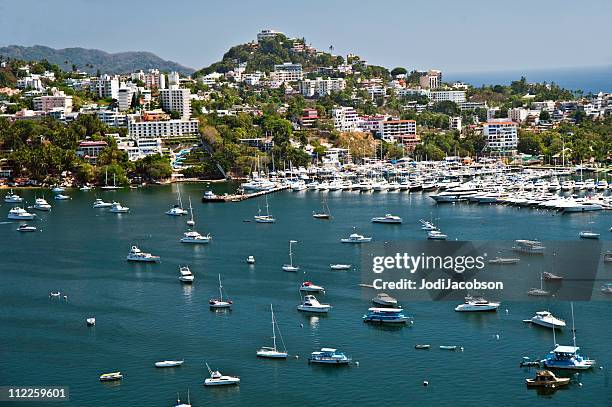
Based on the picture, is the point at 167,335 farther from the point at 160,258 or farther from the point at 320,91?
the point at 320,91

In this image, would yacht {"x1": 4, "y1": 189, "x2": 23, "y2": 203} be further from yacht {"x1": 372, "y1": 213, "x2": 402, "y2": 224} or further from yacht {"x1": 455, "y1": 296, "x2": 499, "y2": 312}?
yacht {"x1": 455, "y1": 296, "x2": 499, "y2": 312}

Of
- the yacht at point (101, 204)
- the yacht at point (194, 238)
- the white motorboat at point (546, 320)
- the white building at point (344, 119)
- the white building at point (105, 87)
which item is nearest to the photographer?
the white motorboat at point (546, 320)

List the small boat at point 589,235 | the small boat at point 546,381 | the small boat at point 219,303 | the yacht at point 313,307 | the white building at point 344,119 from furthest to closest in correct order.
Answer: the white building at point 344,119
the small boat at point 589,235
the small boat at point 219,303
the yacht at point 313,307
the small boat at point 546,381

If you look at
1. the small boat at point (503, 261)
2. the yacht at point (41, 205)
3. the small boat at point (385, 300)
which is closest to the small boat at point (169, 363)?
the small boat at point (385, 300)

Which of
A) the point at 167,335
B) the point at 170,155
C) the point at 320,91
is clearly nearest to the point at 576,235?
the point at 167,335

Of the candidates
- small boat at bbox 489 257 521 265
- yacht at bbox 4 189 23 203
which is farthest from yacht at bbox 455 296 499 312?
yacht at bbox 4 189 23 203

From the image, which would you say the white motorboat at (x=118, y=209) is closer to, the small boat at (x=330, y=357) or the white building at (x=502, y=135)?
the small boat at (x=330, y=357)
